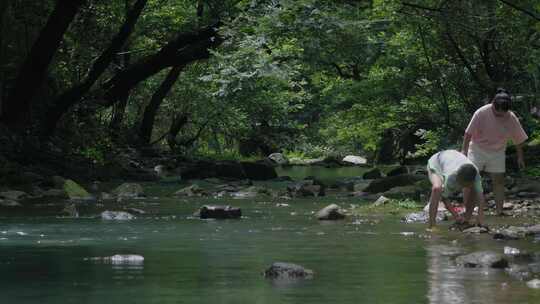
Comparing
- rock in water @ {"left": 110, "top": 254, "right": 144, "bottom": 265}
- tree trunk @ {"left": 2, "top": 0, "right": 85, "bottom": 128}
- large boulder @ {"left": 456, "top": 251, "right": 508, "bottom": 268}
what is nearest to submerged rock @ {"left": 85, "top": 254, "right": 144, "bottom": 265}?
rock in water @ {"left": 110, "top": 254, "right": 144, "bottom": 265}

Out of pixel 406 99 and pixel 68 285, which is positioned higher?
pixel 406 99

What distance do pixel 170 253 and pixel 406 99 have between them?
702 inches

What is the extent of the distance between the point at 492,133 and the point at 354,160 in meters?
39.9

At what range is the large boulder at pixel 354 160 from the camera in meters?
52.6

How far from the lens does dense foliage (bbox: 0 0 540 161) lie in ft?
70.2

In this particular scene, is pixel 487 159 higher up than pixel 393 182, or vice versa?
pixel 487 159

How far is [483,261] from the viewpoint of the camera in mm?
8812

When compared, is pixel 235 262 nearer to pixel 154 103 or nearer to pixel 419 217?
pixel 419 217

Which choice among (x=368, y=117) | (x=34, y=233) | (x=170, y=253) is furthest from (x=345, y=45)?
(x=170, y=253)

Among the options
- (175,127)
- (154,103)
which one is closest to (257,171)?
(154,103)

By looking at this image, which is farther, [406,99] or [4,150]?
[406,99]

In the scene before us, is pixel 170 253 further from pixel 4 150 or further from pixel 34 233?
pixel 4 150

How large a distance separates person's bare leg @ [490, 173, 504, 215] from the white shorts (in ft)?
0.72

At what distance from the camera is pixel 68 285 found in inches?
306
